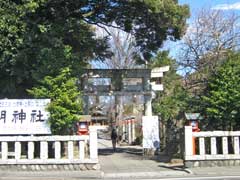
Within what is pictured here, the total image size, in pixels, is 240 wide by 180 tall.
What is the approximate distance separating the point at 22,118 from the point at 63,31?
18.6 ft

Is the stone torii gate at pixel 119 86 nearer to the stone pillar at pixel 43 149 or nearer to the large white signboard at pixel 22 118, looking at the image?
the large white signboard at pixel 22 118

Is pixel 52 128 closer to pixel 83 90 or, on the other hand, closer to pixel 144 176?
pixel 144 176

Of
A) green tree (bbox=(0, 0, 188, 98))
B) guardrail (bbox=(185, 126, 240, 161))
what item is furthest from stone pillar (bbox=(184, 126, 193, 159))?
green tree (bbox=(0, 0, 188, 98))

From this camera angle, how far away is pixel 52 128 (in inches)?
822

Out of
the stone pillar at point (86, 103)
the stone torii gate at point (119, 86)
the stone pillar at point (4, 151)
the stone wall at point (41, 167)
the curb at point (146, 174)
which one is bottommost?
the curb at point (146, 174)

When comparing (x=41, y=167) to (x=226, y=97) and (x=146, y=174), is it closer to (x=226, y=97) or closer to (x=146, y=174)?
(x=146, y=174)

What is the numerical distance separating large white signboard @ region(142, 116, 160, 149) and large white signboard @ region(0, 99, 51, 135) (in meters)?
10.2

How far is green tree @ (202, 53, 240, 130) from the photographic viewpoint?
20719 mm

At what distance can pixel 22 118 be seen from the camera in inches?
799

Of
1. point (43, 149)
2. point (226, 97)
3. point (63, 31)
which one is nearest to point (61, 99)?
point (43, 149)

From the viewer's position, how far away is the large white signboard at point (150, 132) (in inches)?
1168

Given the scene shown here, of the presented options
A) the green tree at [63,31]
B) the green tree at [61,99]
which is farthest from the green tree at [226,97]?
the green tree at [61,99]

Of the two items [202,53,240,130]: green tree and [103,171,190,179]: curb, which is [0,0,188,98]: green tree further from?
[103,171,190,179]: curb

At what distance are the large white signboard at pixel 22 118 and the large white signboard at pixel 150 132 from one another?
10.2 m
